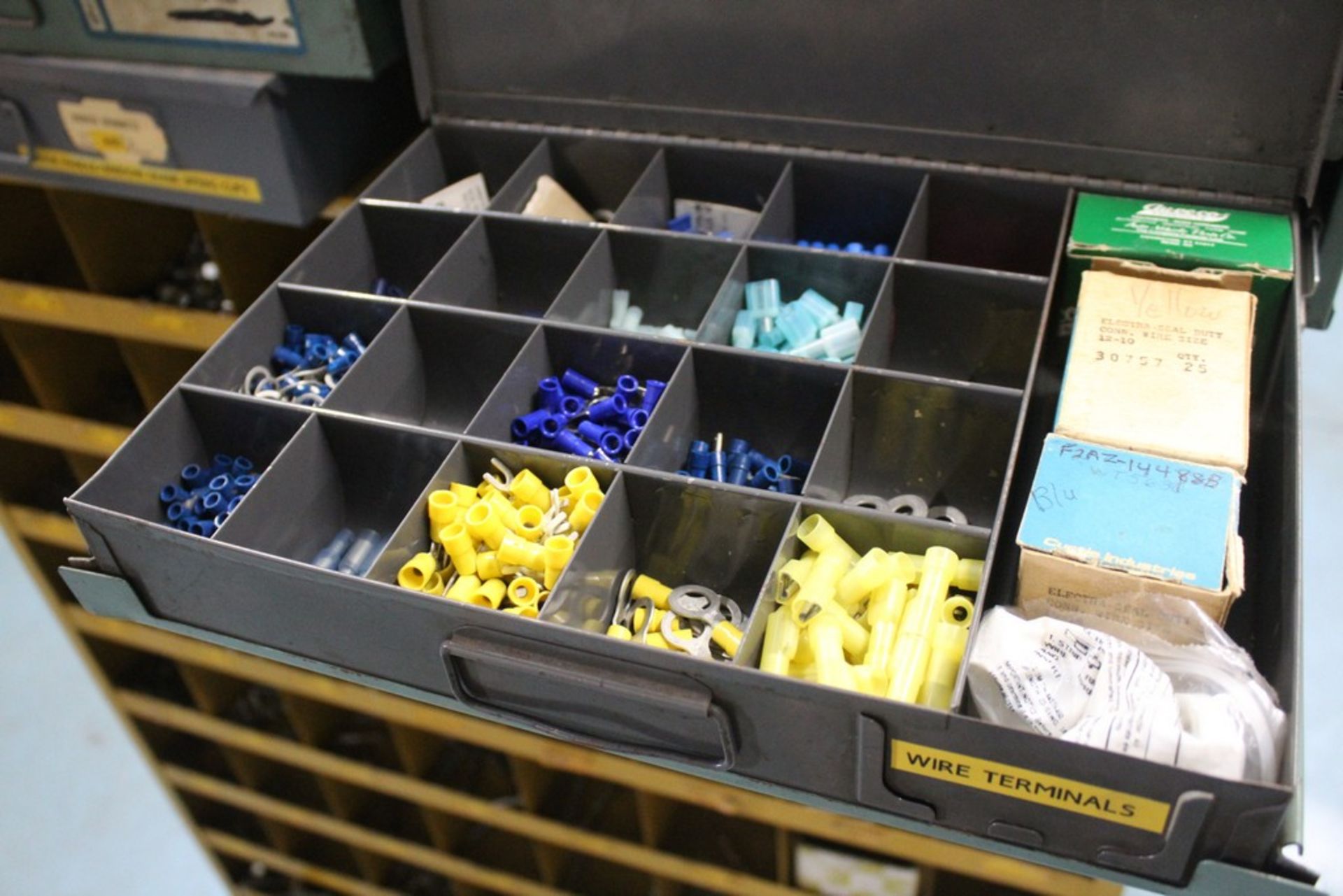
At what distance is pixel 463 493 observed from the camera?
1172mm

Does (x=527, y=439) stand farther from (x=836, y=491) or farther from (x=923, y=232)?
(x=923, y=232)

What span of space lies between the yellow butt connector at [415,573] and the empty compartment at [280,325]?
0.27m

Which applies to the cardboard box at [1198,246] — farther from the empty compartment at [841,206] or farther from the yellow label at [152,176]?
the yellow label at [152,176]

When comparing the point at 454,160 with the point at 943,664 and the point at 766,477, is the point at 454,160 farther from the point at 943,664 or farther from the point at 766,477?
the point at 943,664

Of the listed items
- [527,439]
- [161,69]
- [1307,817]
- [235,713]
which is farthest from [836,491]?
[235,713]

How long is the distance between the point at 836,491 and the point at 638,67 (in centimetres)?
64

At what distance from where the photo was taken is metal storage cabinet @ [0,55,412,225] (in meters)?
1.48

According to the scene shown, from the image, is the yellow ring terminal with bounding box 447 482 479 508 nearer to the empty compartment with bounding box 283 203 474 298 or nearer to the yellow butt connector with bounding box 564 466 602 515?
the yellow butt connector with bounding box 564 466 602 515

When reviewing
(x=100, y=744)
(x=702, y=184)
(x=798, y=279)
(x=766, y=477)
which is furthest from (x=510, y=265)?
(x=100, y=744)

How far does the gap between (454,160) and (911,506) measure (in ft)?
2.81

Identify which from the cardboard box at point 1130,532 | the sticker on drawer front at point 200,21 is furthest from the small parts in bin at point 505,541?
the sticker on drawer front at point 200,21

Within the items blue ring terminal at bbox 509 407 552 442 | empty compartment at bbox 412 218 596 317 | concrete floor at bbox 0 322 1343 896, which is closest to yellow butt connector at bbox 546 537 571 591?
blue ring terminal at bbox 509 407 552 442

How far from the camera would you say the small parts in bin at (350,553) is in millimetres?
1276

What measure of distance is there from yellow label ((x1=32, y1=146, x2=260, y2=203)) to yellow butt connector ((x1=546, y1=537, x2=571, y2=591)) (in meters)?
0.78
